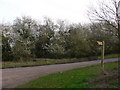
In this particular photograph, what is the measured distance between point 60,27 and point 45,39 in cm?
577

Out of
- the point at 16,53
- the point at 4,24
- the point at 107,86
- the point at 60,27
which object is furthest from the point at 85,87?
the point at 60,27

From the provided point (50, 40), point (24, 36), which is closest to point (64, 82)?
point (24, 36)

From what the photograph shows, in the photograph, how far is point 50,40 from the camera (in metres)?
40.3

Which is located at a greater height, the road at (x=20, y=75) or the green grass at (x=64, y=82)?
the green grass at (x=64, y=82)

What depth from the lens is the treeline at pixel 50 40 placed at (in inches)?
1372

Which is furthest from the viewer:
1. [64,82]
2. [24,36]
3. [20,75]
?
[24,36]

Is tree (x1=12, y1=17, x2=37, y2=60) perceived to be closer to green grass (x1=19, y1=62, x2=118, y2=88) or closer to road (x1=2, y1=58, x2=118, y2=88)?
road (x1=2, y1=58, x2=118, y2=88)

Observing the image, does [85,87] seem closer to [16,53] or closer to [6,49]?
[16,53]

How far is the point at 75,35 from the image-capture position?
4012 centimetres

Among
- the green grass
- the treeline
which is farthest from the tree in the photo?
the green grass

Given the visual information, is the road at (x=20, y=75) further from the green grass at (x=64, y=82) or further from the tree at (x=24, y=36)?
the tree at (x=24, y=36)

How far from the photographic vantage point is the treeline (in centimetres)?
3484

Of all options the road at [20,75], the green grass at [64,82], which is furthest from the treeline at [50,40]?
the green grass at [64,82]

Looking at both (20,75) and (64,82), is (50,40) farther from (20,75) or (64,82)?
(64,82)
